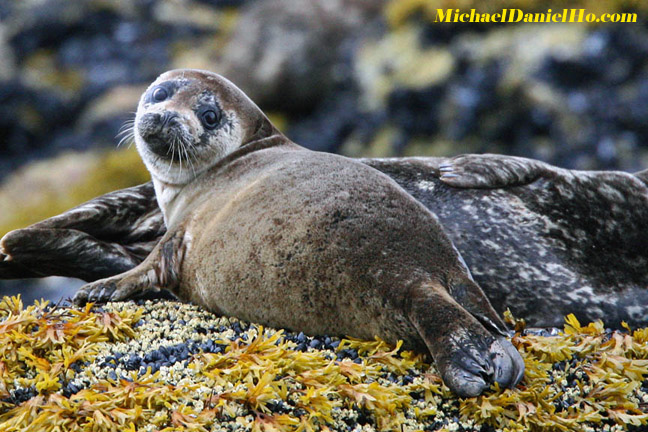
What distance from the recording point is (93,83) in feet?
52.2

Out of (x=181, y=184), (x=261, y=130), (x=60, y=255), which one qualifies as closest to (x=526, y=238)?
(x=261, y=130)

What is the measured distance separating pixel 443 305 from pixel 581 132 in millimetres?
9223

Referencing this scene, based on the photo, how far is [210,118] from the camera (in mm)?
4863

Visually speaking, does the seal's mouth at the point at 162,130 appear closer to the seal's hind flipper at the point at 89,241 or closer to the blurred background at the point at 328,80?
the seal's hind flipper at the point at 89,241

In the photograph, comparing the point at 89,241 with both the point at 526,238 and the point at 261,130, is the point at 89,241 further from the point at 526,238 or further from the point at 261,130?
the point at 526,238

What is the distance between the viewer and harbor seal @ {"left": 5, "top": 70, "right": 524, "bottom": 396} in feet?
9.91

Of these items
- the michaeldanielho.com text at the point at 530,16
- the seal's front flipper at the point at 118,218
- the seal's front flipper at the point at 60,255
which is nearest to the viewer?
the seal's front flipper at the point at 60,255

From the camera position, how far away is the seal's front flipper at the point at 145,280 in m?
4.04

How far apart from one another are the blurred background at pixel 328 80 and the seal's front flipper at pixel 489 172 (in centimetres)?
725

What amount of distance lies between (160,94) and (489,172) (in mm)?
2159

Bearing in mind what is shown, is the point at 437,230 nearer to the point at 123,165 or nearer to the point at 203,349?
the point at 203,349

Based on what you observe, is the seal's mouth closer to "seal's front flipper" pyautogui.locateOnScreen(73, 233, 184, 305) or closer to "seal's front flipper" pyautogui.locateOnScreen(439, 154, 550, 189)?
"seal's front flipper" pyautogui.locateOnScreen(73, 233, 184, 305)

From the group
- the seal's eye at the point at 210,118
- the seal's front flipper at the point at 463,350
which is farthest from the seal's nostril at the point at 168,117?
the seal's front flipper at the point at 463,350

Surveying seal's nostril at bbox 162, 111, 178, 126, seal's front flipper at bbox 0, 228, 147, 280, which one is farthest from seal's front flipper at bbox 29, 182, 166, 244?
seal's nostril at bbox 162, 111, 178, 126
